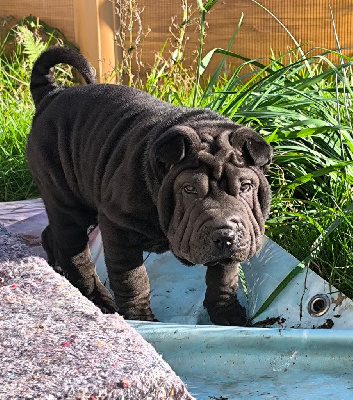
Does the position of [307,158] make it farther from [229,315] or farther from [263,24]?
[263,24]

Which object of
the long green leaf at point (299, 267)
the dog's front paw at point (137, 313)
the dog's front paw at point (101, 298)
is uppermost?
the long green leaf at point (299, 267)

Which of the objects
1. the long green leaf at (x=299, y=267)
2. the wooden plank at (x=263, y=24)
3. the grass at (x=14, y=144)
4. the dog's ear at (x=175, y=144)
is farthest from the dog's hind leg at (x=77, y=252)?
the wooden plank at (x=263, y=24)

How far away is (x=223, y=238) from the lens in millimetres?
2723

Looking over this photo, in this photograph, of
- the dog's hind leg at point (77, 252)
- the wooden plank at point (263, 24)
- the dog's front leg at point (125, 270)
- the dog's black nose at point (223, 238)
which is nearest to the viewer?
the dog's black nose at point (223, 238)

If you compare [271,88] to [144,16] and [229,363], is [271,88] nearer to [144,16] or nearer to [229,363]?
[229,363]

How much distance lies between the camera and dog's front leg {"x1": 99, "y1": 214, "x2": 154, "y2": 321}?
3244 mm

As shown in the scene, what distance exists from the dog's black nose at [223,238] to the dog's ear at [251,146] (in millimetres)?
350

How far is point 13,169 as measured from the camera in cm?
554

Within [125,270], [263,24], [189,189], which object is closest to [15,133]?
[263,24]

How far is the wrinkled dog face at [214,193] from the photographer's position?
9.06 feet

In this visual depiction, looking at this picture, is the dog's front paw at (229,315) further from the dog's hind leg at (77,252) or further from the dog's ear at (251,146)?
the dog's ear at (251,146)

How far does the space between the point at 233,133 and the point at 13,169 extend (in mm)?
2951

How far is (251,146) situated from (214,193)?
243 mm

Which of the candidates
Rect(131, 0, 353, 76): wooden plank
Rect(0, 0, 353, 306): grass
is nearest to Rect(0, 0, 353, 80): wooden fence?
Rect(131, 0, 353, 76): wooden plank
